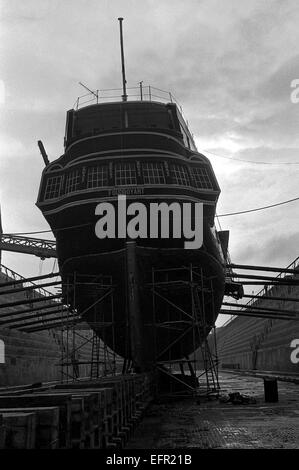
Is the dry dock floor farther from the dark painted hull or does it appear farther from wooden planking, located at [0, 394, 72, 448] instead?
the dark painted hull

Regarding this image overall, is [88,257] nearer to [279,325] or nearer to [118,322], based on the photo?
[118,322]

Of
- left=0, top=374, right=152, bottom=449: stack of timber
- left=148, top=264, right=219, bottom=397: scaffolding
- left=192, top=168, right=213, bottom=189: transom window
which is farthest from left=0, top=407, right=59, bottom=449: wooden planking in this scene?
left=192, top=168, right=213, bottom=189: transom window

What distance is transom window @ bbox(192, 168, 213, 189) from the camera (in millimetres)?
20312

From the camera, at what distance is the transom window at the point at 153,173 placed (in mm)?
19016

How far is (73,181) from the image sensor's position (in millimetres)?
19547

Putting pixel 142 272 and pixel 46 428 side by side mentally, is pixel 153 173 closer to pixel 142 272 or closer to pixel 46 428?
pixel 142 272

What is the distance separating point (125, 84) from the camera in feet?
90.2

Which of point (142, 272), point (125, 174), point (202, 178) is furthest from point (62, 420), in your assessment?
point (202, 178)

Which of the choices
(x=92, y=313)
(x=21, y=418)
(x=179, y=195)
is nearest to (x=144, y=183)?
(x=179, y=195)

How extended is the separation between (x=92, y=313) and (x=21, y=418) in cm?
1947

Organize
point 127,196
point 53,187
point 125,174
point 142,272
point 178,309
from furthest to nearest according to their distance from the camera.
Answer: point 53,187 → point 142,272 → point 125,174 → point 178,309 → point 127,196

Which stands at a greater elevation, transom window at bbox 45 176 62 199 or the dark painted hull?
transom window at bbox 45 176 62 199

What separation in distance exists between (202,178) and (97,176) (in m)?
4.82

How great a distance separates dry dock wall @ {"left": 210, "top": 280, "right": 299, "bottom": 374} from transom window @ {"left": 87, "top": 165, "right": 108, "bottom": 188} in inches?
674
